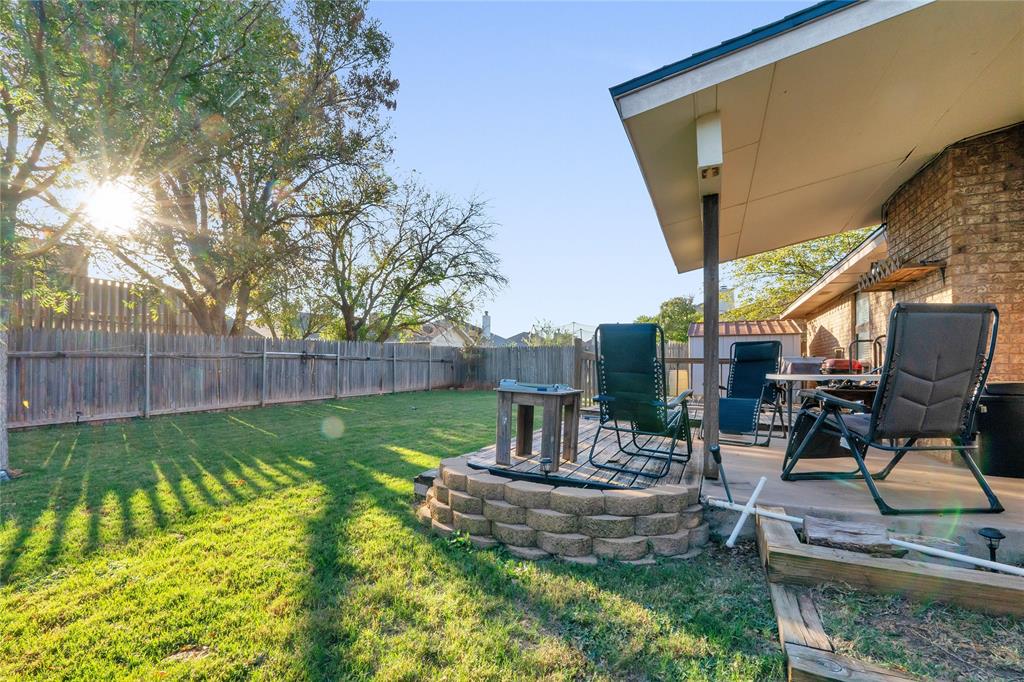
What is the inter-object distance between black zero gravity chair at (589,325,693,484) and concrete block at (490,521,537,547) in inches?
33.9

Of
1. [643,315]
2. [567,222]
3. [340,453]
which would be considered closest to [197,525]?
[340,453]

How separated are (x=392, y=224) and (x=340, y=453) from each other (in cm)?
1150

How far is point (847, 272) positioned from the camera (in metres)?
7.36

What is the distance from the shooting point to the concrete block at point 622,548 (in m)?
2.41

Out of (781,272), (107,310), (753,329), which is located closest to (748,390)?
(753,329)

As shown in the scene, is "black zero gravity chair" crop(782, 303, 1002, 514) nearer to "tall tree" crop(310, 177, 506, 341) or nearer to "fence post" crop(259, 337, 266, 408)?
"fence post" crop(259, 337, 266, 408)

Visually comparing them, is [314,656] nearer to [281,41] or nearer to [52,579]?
[52,579]

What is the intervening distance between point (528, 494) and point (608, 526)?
484mm

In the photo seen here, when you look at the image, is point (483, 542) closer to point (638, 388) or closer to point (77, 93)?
point (638, 388)

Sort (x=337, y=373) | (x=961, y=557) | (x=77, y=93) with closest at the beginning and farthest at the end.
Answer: (x=961, y=557), (x=77, y=93), (x=337, y=373)

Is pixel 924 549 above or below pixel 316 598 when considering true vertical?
above

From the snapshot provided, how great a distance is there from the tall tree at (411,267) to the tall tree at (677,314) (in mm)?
15673

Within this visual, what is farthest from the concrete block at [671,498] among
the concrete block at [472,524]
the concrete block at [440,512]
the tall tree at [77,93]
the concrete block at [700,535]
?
the tall tree at [77,93]

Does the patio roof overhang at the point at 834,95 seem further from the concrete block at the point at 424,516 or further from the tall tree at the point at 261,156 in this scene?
the tall tree at the point at 261,156
